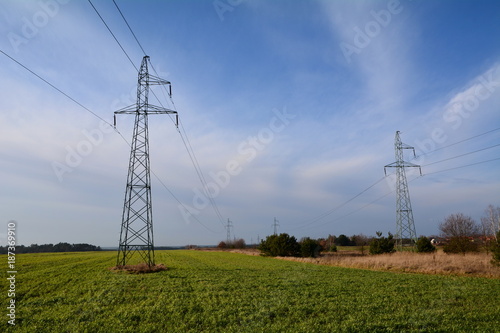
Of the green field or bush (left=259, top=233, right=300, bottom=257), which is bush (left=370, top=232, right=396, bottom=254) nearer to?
bush (left=259, top=233, right=300, bottom=257)

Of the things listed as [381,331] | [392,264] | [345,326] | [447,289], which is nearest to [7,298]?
[345,326]

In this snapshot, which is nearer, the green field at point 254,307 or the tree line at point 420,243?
the green field at point 254,307

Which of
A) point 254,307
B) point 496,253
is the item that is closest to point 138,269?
point 254,307

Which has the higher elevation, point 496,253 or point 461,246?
point 496,253

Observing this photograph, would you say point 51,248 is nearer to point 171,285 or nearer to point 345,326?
point 171,285

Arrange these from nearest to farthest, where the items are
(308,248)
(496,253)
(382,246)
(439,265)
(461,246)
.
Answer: (496,253) → (439,265) → (461,246) → (382,246) → (308,248)

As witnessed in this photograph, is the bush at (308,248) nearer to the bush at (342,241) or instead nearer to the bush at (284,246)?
the bush at (284,246)

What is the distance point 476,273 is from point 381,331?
2303 centimetres

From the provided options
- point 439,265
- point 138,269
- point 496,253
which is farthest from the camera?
point 439,265

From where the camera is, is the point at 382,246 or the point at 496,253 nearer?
the point at 496,253

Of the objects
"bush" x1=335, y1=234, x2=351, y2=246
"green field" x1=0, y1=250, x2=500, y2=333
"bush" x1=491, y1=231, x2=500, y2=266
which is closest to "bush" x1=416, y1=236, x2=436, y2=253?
"bush" x1=491, y1=231, x2=500, y2=266

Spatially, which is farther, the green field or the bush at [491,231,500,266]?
the bush at [491,231,500,266]

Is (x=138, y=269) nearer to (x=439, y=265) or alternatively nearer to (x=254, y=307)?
(x=254, y=307)

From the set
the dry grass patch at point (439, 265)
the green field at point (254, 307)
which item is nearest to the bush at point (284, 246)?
the dry grass patch at point (439, 265)
